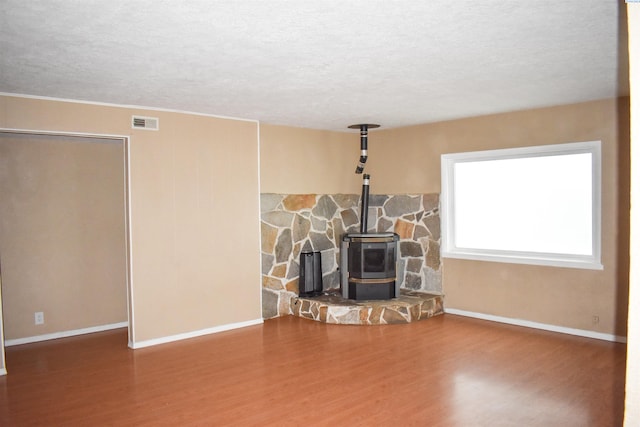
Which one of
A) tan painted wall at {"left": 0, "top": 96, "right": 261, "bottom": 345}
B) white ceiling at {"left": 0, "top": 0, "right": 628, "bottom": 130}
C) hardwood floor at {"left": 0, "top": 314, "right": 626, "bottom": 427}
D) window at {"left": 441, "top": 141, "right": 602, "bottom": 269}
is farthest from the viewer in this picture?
window at {"left": 441, "top": 141, "right": 602, "bottom": 269}

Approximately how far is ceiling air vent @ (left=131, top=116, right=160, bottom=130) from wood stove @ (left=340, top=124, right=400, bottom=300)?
275cm

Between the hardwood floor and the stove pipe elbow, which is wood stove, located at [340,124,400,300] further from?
the stove pipe elbow

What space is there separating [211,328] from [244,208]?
1462 millimetres

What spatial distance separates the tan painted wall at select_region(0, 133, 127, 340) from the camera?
5.33 metres

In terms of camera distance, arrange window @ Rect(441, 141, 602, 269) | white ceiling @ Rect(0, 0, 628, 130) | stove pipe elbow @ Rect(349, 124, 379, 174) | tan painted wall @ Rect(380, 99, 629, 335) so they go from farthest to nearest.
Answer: stove pipe elbow @ Rect(349, 124, 379, 174) < window @ Rect(441, 141, 602, 269) < tan painted wall @ Rect(380, 99, 629, 335) < white ceiling @ Rect(0, 0, 628, 130)

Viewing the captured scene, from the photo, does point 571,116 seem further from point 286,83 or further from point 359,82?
point 286,83

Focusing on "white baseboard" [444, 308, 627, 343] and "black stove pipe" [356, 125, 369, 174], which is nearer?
"white baseboard" [444, 308, 627, 343]

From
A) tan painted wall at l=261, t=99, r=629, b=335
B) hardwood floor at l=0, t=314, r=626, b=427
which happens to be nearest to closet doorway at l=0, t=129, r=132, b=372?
hardwood floor at l=0, t=314, r=626, b=427

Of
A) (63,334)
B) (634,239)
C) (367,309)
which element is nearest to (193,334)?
(63,334)

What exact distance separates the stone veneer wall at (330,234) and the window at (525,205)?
31 centimetres

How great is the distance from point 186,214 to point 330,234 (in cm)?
229

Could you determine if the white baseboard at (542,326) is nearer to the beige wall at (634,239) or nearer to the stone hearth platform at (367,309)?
the stone hearth platform at (367,309)

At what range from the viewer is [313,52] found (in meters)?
3.24

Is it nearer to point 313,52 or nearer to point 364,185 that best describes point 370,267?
point 364,185
